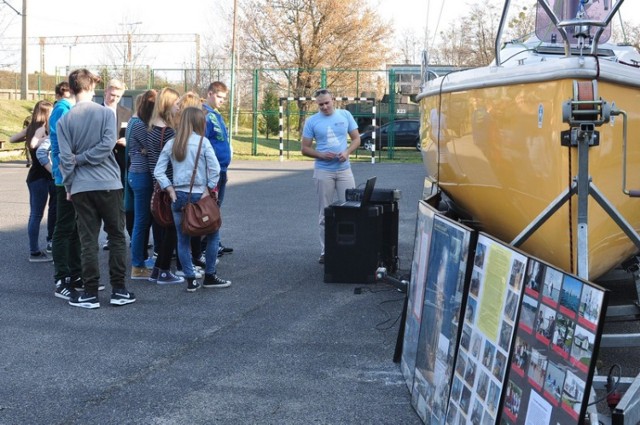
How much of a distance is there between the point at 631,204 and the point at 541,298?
1.70 meters

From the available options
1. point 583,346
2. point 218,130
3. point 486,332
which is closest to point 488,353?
point 486,332

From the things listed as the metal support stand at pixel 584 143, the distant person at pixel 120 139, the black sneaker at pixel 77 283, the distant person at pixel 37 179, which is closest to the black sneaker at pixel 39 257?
the distant person at pixel 37 179

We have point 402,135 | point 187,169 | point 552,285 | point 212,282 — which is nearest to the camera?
point 552,285

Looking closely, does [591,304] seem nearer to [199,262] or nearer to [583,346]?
[583,346]

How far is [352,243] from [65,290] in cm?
261

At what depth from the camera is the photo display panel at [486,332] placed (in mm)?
3457

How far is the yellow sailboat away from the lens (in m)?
4.13

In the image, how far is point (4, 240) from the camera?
10.2 m

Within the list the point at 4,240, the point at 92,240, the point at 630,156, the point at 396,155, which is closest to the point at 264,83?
the point at 396,155

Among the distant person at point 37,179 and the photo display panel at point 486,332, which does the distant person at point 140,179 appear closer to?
the distant person at point 37,179

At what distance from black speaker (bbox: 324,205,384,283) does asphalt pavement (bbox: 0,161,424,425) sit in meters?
0.15

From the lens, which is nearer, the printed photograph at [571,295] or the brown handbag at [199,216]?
the printed photograph at [571,295]

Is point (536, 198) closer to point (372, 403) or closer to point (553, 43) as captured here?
point (372, 403)

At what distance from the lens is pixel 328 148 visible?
868 centimetres
